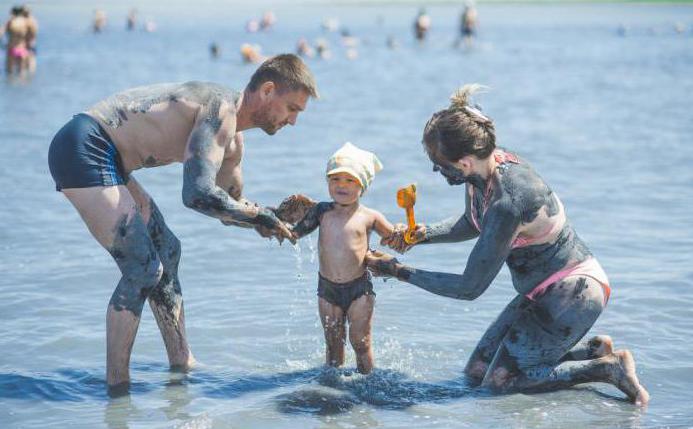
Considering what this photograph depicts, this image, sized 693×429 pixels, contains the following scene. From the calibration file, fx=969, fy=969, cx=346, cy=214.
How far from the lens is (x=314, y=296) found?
25.3 ft

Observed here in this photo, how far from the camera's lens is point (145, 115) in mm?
5406

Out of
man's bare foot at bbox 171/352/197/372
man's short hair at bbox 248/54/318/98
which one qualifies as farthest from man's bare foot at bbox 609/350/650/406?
man's bare foot at bbox 171/352/197/372

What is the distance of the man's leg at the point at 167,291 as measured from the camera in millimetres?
5824

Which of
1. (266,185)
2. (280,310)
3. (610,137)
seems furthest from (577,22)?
(280,310)

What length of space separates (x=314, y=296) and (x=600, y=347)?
9.15 feet

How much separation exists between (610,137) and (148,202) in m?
11.0

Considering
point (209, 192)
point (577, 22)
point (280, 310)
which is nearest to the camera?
point (209, 192)

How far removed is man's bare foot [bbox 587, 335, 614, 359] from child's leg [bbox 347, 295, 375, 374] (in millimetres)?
1273

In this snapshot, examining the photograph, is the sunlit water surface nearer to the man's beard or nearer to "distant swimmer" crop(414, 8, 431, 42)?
the man's beard

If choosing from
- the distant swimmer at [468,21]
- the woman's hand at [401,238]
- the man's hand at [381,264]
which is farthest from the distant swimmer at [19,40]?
the man's hand at [381,264]

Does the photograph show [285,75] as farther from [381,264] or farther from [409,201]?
[381,264]

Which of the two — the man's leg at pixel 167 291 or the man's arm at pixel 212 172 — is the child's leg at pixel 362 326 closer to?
the man's arm at pixel 212 172

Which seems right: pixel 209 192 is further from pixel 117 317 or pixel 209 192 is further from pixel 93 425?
pixel 93 425

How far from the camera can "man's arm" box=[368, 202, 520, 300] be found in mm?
4945
